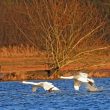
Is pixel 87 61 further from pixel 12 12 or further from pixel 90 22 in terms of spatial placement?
pixel 12 12

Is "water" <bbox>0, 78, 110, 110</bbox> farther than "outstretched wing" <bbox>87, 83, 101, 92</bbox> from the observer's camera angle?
No

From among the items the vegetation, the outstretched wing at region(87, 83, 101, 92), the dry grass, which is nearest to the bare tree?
the vegetation

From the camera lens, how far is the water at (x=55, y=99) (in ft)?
84.3

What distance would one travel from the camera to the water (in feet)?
Result: 84.3

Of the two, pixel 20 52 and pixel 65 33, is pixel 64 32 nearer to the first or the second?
pixel 65 33

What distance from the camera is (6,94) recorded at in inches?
1262

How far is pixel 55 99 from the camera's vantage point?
94.6 ft

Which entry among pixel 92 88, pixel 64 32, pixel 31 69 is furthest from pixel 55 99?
pixel 31 69

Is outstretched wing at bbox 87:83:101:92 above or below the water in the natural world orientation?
above

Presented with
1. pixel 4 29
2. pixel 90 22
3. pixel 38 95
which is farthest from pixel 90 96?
pixel 4 29

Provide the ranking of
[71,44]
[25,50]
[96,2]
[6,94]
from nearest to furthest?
[6,94] → [71,44] → [25,50] → [96,2]

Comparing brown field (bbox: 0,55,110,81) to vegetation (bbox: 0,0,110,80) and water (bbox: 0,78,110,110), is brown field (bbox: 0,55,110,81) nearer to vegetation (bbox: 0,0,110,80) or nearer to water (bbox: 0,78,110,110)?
vegetation (bbox: 0,0,110,80)

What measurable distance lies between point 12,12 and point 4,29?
18.8 ft

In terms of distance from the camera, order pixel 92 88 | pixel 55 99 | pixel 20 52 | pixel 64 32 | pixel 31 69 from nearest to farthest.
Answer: pixel 55 99 < pixel 92 88 < pixel 64 32 < pixel 31 69 < pixel 20 52
